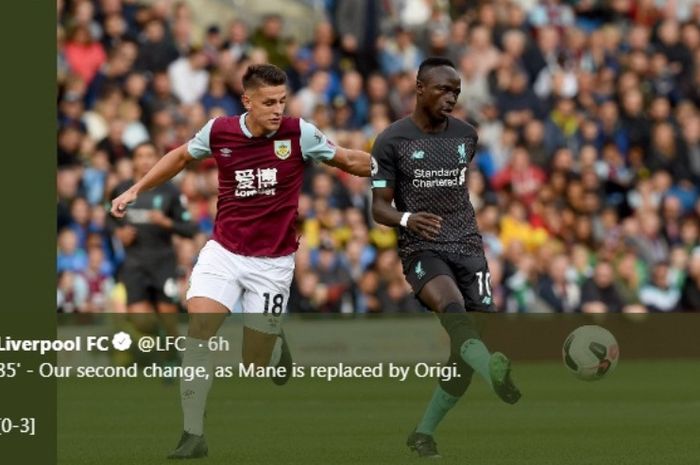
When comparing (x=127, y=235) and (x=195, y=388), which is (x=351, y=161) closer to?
(x=195, y=388)

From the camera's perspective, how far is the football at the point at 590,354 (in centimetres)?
1255

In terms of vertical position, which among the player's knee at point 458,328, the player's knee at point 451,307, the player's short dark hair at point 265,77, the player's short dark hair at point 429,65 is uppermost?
the player's short dark hair at point 429,65

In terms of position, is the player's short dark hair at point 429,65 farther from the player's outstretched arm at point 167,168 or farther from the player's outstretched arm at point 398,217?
the player's outstretched arm at point 167,168

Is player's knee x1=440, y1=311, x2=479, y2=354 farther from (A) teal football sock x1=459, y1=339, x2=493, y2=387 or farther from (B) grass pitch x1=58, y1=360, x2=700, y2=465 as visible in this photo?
(B) grass pitch x1=58, y1=360, x2=700, y2=465

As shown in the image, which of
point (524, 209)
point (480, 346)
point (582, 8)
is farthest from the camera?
point (582, 8)

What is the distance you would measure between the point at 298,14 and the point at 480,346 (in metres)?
16.6

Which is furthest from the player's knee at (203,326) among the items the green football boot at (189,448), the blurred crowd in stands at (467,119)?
the blurred crowd in stands at (467,119)

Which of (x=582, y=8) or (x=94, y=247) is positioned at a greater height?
(x=582, y=8)

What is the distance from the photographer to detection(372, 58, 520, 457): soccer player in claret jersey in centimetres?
1295

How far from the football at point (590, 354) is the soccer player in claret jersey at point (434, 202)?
0.68 meters

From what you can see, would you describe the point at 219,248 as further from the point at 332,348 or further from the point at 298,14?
the point at 298,14

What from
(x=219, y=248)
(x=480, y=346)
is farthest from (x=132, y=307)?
(x=480, y=346)

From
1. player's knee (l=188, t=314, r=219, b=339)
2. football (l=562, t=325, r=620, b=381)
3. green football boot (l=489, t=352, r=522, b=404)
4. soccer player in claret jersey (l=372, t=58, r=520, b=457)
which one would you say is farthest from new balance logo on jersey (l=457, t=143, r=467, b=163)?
green football boot (l=489, t=352, r=522, b=404)

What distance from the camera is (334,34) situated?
27609 millimetres
